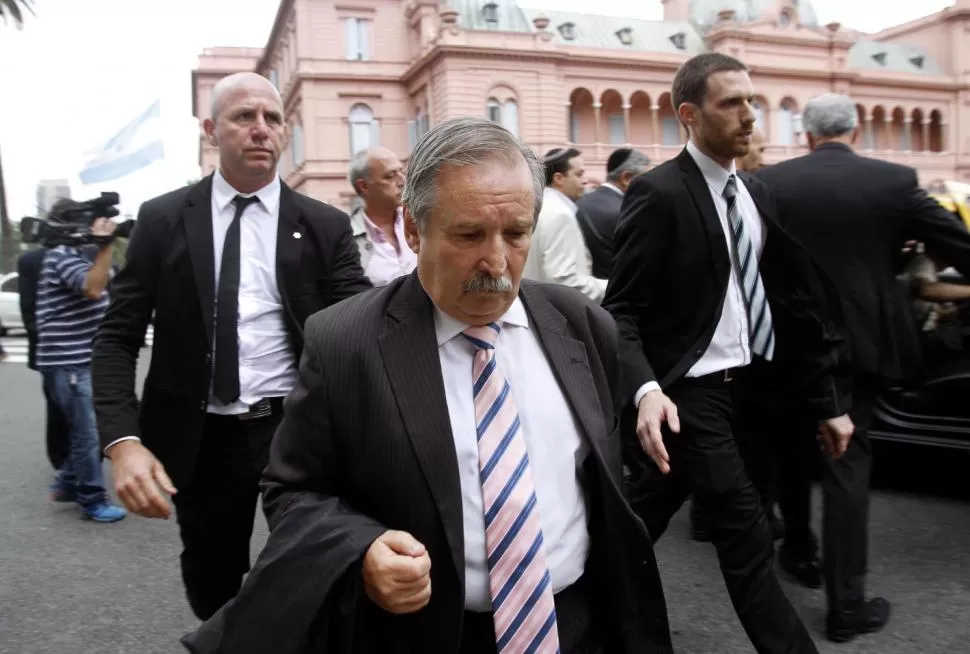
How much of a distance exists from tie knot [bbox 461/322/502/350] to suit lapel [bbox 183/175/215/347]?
1278mm

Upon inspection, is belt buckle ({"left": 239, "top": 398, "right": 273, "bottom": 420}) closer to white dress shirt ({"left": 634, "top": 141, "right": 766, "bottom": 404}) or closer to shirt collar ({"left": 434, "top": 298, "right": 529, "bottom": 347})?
shirt collar ({"left": 434, "top": 298, "right": 529, "bottom": 347})

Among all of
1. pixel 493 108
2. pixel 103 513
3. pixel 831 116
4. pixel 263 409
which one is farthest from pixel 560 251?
pixel 493 108

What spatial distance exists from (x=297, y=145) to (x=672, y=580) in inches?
1558

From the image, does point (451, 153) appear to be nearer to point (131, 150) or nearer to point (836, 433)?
point (836, 433)

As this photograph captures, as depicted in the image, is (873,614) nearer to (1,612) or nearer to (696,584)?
(696,584)

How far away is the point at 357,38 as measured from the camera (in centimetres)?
3922

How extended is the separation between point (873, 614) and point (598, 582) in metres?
2.27

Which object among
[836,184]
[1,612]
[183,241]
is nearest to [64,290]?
[1,612]

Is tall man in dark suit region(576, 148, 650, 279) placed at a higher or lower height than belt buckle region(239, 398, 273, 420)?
higher

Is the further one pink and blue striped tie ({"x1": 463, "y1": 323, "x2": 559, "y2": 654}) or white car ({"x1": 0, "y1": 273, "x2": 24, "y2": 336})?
white car ({"x1": 0, "y1": 273, "x2": 24, "y2": 336})

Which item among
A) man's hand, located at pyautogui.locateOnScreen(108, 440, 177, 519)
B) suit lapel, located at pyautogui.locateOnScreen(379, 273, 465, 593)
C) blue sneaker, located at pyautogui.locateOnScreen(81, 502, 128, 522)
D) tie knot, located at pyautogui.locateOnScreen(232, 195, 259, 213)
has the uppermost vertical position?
tie knot, located at pyautogui.locateOnScreen(232, 195, 259, 213)

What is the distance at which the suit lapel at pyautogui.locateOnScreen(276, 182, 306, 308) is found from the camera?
2771 millimetres

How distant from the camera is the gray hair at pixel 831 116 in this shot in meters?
3.73

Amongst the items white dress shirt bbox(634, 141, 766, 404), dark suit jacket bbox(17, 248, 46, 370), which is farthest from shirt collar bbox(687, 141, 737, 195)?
dark suit jacket bbox(17, 248, 46, 370)
